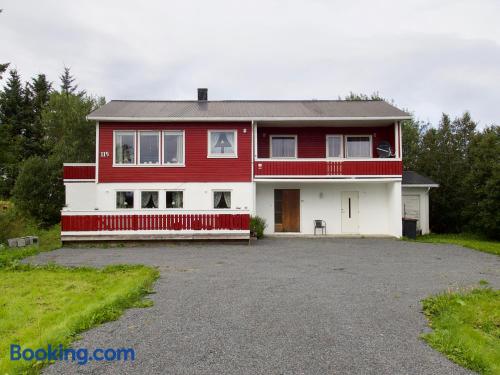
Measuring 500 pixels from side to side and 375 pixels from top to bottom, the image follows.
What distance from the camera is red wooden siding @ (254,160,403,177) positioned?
18344 millimetres

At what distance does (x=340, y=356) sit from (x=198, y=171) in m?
14.9

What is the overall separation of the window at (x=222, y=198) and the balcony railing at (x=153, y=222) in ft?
9.75

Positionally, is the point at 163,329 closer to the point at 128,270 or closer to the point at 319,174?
the point at 128,270

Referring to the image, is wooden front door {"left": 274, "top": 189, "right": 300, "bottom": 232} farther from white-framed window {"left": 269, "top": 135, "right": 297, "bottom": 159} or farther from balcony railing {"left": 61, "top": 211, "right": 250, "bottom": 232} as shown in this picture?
balcony railing {"left": 61, "top": 211, "right": 250, "bottom": 232}

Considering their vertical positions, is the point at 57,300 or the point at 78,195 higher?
the point at 78,195

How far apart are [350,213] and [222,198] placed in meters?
6.98

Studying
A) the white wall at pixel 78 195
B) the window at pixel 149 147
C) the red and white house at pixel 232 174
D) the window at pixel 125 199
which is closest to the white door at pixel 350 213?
the red and white house at pixel 232 174

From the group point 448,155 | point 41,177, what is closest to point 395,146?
point 448,155

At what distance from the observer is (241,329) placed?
522cm

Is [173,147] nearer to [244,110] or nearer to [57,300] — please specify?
[244,110]

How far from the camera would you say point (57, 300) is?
680 cm

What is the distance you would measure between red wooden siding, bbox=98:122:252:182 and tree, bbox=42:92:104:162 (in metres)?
14.1

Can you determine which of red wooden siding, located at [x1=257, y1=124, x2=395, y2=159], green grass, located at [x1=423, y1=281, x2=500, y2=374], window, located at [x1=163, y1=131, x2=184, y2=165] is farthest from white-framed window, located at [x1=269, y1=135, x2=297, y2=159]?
green grass, located at [x1=423, y1=281, x2=500, y2=374]

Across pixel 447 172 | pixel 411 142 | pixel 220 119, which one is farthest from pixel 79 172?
pixel 411 142
